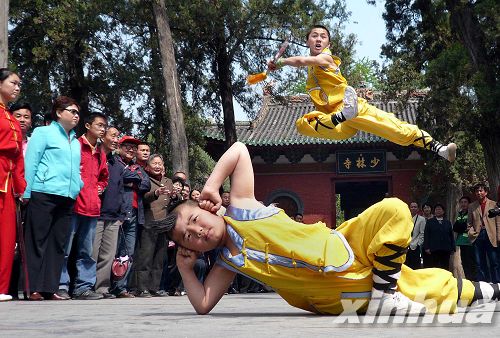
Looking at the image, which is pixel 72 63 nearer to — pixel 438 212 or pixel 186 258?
pixel 438 212

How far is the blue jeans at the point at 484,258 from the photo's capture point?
43.1 feet

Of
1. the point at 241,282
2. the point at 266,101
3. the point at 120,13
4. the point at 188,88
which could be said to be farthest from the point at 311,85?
the point at 266,101

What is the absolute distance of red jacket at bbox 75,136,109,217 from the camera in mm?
8297

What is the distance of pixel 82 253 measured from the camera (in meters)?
8.39

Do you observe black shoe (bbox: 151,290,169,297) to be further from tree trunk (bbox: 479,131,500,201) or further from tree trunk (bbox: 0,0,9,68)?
tree trunk (bbox: 479,131,500,201)

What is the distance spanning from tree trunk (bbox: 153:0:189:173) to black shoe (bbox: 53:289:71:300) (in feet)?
27.6

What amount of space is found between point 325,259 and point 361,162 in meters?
27.0

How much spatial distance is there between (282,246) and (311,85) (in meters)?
3.36

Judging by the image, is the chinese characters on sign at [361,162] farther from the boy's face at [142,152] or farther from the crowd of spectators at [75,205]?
the boy's face at [142,152]

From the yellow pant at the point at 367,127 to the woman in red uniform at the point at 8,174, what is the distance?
2.66m

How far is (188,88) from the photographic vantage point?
22953 millimetres

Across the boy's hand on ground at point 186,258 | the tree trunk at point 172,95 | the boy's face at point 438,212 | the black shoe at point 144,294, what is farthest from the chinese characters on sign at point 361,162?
the boy's hand on ground at point 186,258

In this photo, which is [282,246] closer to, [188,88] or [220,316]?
[220,316]

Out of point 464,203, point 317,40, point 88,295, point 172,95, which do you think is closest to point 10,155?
point 88,295
